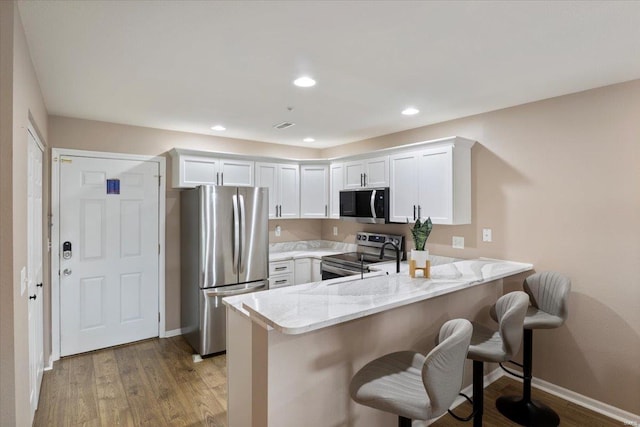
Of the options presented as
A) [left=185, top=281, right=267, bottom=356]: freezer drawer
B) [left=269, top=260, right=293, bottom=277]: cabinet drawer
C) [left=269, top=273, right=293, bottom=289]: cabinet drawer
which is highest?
[left=269, top=260, right=293, bottom=277]: cabinet drawer

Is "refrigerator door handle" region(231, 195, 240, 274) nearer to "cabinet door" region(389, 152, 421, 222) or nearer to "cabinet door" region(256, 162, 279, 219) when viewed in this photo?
"cabinet door" region(256, 162, 279, 219)

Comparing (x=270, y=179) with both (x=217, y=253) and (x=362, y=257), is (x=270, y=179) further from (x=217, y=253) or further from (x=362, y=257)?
(x=362, y=257)

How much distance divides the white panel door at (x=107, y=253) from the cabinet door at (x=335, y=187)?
225cm

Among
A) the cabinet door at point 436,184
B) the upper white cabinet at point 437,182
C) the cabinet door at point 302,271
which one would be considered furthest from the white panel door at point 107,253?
the cabinet door at point 436,184

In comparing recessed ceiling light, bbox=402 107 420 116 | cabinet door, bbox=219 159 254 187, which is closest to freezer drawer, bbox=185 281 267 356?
cabinet door, bbox=219 159 254 187

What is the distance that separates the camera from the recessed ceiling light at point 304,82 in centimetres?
249

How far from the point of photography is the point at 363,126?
13.1ft

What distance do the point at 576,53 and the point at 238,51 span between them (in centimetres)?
205

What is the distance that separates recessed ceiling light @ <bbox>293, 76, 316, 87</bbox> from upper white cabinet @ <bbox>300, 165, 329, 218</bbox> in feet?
7.76

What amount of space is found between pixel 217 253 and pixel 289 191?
1533 mm

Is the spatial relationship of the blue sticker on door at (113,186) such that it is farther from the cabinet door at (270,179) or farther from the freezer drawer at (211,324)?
the cabinet door at (270,179)

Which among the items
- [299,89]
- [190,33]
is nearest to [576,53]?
[299,89]

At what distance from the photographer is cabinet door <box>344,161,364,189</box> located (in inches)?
172

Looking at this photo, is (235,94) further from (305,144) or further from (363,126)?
(305,144)
